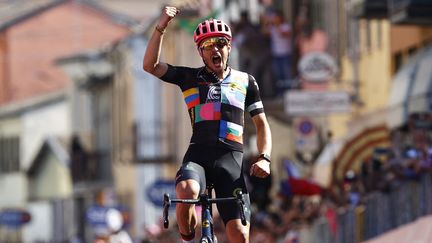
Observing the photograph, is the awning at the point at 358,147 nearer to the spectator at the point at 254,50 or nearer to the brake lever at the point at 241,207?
the spectator at the point at 254,50

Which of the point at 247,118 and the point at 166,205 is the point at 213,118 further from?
the point at 247,118

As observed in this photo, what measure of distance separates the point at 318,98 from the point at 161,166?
2627 cm

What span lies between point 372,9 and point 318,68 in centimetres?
252

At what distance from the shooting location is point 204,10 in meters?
43.4

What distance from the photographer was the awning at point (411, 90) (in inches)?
1093

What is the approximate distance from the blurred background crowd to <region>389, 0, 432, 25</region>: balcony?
0.04 meters

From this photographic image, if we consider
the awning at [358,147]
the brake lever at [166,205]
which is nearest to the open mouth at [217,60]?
the brake lever at [166,205]

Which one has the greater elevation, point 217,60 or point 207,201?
point 217,60

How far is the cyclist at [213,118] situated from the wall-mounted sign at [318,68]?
19128 millimetres

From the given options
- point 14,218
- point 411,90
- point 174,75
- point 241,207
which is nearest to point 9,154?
point 14,218

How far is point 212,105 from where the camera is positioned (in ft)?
47.0

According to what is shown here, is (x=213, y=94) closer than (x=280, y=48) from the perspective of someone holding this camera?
Yes

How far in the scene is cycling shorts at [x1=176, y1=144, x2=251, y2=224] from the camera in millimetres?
Answer: 14164

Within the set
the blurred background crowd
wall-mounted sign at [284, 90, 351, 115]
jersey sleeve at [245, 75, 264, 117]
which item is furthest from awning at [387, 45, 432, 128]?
jersey sleeve at [245, 75, 264, 117]
